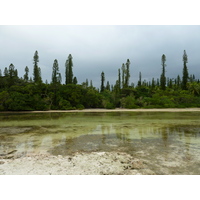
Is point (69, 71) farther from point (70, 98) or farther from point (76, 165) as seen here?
point (76, 165)

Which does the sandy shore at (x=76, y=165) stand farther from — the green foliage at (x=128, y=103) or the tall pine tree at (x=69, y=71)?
the tall pine tree at (x=69, y=71)

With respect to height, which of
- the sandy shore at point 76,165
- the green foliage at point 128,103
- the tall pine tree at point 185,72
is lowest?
the sandy shore at point 76,165

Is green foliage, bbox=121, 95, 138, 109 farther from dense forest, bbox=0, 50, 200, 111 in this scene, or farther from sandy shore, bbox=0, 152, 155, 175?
sandy shore, bbox=0, 152, 155, 175

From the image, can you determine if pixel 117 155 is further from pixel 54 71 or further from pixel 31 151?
pixel 54 71

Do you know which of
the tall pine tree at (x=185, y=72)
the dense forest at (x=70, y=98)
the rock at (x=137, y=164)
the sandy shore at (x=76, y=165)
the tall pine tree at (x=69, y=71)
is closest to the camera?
the sandy shore at (x=76, y=165)

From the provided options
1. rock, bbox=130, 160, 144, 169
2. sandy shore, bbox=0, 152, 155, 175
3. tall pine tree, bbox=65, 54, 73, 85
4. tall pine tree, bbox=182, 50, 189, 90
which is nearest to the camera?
sandy shore, bbox=0, 152, 155, 175

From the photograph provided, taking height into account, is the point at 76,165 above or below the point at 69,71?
below

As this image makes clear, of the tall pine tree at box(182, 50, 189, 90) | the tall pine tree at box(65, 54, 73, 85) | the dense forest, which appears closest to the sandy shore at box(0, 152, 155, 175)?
the dense forest

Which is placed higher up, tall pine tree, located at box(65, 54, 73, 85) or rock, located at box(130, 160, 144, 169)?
tall pine tree, located at box(65, 54, 73, 85)

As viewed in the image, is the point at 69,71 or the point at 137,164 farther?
the point at 69,71

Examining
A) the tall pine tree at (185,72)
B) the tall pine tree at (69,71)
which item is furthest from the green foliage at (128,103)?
the tall pine tree at (185,72)

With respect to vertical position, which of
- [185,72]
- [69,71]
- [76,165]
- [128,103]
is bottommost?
[76,165]

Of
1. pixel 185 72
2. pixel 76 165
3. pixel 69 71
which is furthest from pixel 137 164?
pixel 185 72

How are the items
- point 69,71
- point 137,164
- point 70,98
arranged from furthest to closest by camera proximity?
point 69,71 < point 70,98 < point 137,164
